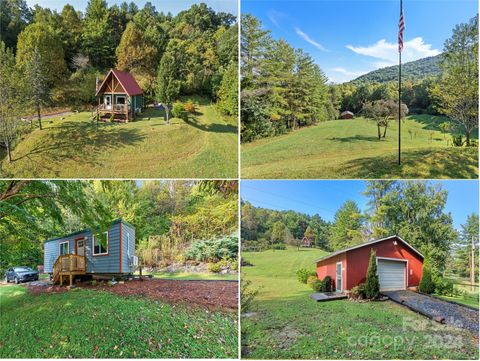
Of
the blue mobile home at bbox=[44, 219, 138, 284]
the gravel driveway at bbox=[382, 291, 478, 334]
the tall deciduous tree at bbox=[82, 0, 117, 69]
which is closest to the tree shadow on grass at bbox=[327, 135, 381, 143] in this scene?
the gravel driveway at bbox=[382, 291, 478, 334]

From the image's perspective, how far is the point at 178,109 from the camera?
4902mm

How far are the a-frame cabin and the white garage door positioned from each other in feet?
12.5

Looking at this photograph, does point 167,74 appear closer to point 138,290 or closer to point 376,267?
point 138,290

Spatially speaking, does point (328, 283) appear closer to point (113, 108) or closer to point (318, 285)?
point (318, 285)

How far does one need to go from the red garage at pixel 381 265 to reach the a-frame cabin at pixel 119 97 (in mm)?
3169

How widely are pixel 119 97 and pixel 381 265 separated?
4.08m

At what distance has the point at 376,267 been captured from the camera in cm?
481

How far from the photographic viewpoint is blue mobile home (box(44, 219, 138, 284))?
5.00 metres

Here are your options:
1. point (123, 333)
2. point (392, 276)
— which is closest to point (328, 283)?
point (392, 276)

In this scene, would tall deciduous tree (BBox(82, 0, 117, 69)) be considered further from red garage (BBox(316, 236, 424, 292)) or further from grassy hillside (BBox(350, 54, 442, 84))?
red garage (BBox(316, 236, 424, 292))

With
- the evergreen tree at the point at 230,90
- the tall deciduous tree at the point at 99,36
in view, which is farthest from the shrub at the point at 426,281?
the tall deciduous tree at the point at 99,36

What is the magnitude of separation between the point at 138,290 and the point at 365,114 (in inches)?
151

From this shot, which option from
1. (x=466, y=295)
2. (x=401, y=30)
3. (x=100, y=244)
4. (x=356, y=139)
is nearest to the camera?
(x=466, y=295)

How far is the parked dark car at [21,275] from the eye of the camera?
16.8 ft
